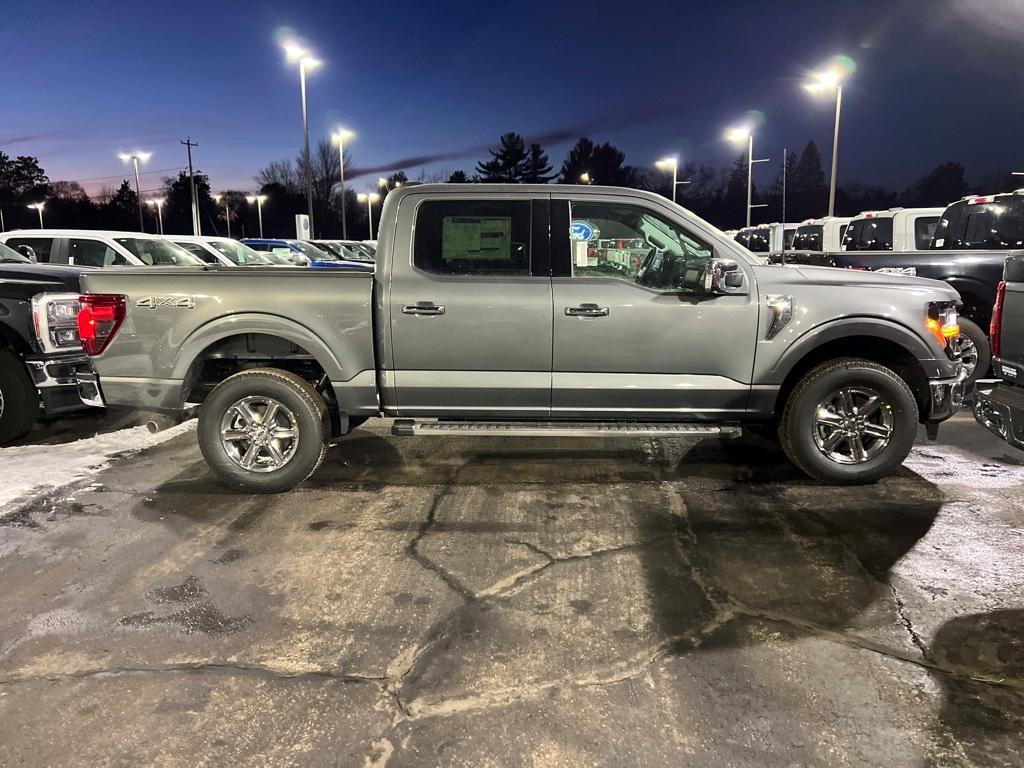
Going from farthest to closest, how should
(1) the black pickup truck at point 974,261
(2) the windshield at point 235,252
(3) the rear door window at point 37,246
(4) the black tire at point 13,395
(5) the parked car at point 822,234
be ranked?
1. (5) the parked car at point 822,234
2. (2) the windshield at point 235,252
3. (3) the rear door window at point 37,246
4. (1) the black pickup truck at point 974,261
5. (4) the black tire at point 13,395

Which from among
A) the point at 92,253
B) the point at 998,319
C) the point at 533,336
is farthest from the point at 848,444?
the point at 92,253

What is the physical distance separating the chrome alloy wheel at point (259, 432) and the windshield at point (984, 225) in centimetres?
999

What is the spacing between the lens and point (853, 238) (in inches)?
654

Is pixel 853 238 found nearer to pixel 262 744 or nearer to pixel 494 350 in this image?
pixel 494 350

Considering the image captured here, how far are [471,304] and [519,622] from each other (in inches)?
89.3

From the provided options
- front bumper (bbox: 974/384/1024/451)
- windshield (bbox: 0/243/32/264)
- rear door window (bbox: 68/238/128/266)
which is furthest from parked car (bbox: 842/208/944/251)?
windshield (bbox: 0/243/32/264)

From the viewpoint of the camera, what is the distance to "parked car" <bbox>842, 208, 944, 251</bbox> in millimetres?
14680

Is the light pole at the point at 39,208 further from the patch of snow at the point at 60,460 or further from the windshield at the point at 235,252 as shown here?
the patch of snow at the point at 60,460

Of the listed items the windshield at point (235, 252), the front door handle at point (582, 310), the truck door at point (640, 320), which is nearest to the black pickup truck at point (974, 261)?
the truck door at point (640, 320)

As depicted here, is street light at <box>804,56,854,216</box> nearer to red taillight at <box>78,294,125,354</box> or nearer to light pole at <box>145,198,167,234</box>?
red taillight at <box>78,294,125,354</box>

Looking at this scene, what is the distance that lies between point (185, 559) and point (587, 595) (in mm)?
2289

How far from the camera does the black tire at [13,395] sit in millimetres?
6516

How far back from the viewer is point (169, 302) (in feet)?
16.4

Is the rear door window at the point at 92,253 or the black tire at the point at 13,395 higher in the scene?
the rear door window at the point at 92,253
